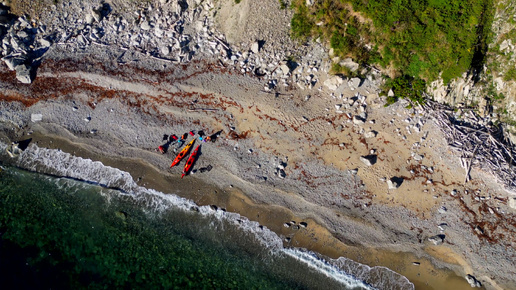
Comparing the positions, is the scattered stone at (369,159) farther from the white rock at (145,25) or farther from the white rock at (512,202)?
the white rock at (145,25)

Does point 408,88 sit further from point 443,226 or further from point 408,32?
point 443,226

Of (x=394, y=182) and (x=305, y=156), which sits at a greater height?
(x=394, y=182)

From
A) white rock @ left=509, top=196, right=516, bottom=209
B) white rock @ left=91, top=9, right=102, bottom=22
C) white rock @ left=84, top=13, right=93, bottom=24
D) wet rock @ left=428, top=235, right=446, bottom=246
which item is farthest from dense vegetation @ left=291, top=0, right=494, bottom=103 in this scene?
white rock @ left=84, top=13, right=93, bottom=24

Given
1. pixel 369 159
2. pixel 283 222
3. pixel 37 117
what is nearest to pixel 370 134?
pixel 369 159

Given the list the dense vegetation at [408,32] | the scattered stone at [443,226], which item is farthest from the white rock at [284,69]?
the scattered stone at [443,226]

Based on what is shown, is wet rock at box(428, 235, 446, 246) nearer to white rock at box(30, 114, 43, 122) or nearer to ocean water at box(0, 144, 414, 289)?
ocean water at box(0, 144, 414, 289)

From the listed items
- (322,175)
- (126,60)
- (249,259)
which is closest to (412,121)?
(322,175)
